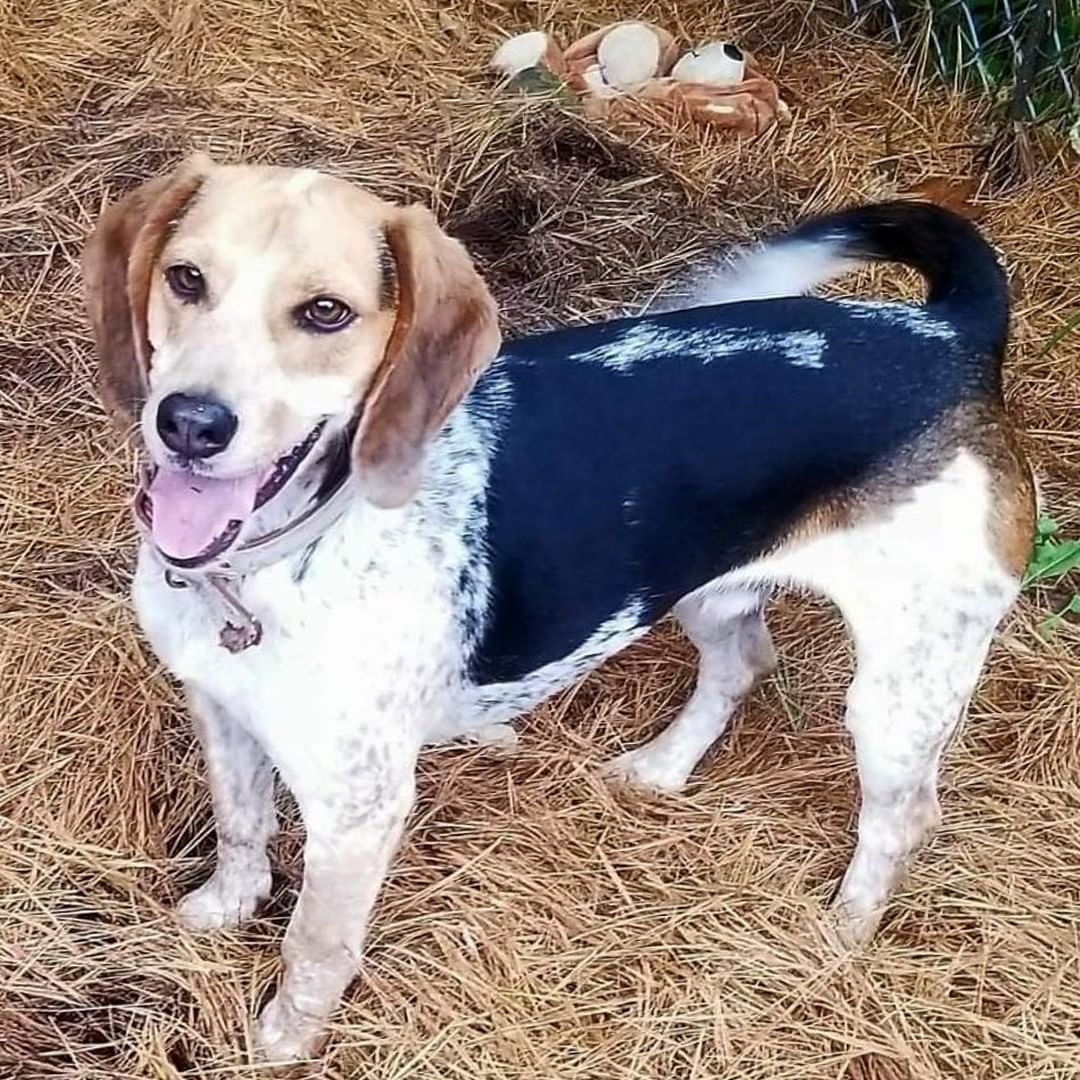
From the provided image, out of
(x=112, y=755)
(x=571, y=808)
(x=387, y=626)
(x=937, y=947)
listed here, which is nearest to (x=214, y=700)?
(x=387, y=626)

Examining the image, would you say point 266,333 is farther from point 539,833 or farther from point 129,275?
point 539,833

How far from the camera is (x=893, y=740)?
9.80 feet

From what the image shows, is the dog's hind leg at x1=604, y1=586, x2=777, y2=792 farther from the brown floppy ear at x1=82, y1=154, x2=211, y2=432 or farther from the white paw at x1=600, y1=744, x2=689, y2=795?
the brown floppy ear at x1=82, y1=154, x2=211, y2=432

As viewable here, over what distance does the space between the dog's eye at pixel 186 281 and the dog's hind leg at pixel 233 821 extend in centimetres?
77

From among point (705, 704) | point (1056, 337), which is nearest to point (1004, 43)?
point (1056, 337)

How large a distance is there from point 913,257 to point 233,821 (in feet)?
5.06

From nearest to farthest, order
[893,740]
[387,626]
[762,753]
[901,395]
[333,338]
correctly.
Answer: [333,338] → [387,626] → [901,395] → [893,740] → [762,753]

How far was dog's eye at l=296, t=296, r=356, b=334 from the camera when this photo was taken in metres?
2.34

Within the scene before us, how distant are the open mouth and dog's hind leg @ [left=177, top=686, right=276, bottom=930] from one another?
0.55 meters

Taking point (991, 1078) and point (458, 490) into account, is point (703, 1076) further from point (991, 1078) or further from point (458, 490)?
point (458, 490)

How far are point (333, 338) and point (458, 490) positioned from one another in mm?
410

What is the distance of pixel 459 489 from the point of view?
2.70 metres

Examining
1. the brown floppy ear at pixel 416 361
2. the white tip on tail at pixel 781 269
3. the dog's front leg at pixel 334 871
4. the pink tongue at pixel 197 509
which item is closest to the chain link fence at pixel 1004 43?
the white tip on tail at pixel 781 269

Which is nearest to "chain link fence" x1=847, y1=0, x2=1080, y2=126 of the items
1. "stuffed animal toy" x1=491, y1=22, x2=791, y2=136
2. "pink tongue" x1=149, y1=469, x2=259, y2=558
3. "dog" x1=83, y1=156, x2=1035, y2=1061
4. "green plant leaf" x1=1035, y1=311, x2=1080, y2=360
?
"stuffed animal toy" x1=491, y1=22, x2=791, y2=136
